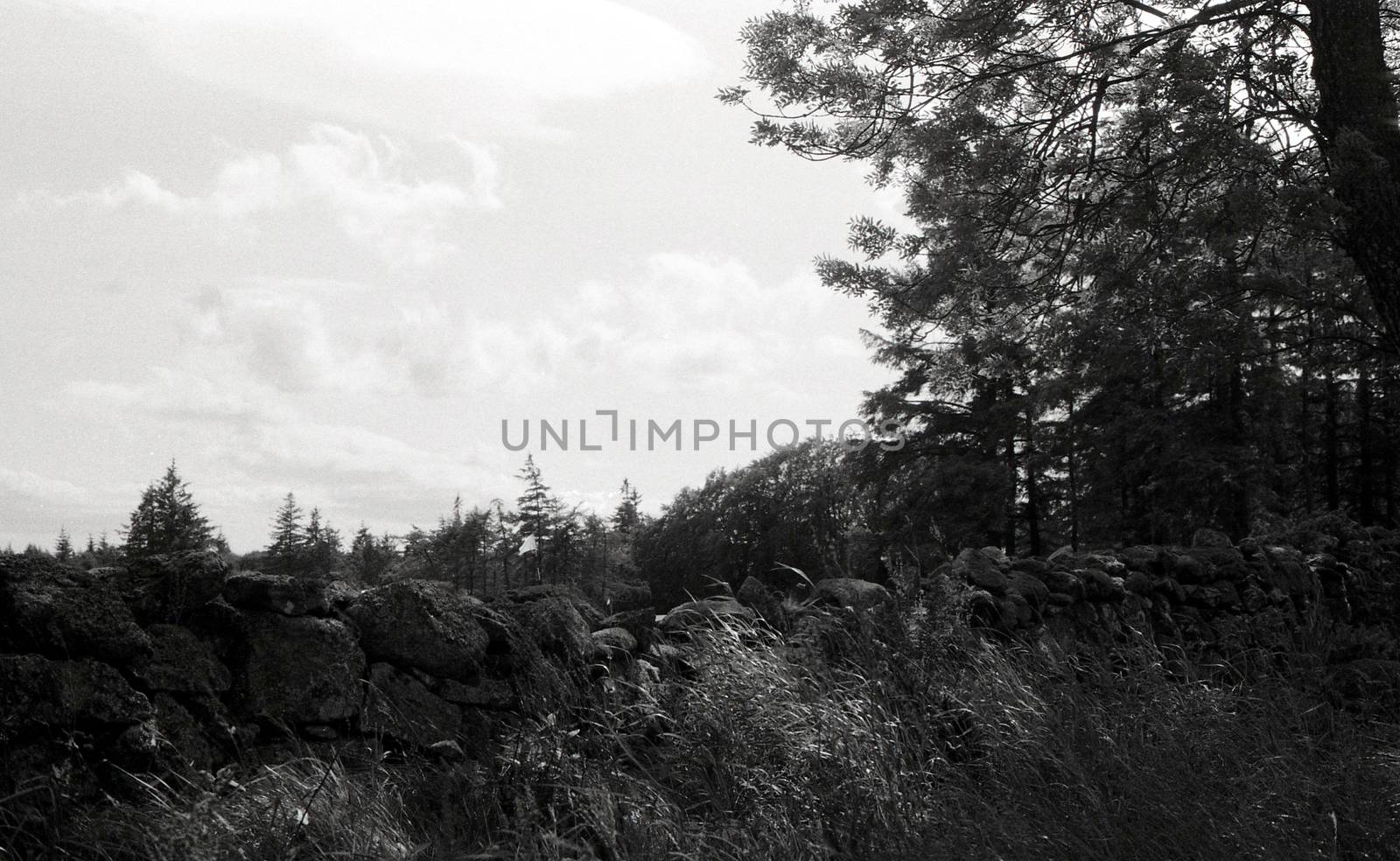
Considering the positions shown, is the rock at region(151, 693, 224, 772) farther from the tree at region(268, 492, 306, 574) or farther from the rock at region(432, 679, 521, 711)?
the tree at region(268, 492, 306, 574)

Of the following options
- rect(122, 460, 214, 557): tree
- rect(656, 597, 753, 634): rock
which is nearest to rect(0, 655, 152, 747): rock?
rect(656, 597, 753, 634): rock

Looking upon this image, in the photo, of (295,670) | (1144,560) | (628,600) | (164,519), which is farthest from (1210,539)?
(164,519)

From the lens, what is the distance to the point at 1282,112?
831cm

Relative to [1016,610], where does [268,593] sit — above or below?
above

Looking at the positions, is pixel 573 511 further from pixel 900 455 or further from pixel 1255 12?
pixel 1255 12

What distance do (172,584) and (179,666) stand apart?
0.34 meters

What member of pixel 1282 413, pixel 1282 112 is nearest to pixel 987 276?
pixel 1282 112

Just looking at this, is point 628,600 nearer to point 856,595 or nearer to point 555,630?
point 555,630

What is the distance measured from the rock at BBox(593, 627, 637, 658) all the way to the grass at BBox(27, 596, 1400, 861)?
15 cm

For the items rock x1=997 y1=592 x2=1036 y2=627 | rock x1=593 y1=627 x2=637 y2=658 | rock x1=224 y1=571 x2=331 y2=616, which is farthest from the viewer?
rock x1=997 y1=592 x2=1036 y2=627

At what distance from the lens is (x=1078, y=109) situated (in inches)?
345

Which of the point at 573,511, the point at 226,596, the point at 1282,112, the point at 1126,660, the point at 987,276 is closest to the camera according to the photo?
the point at 226,596

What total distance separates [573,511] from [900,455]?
710 inches

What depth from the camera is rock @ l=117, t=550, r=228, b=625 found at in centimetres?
388
